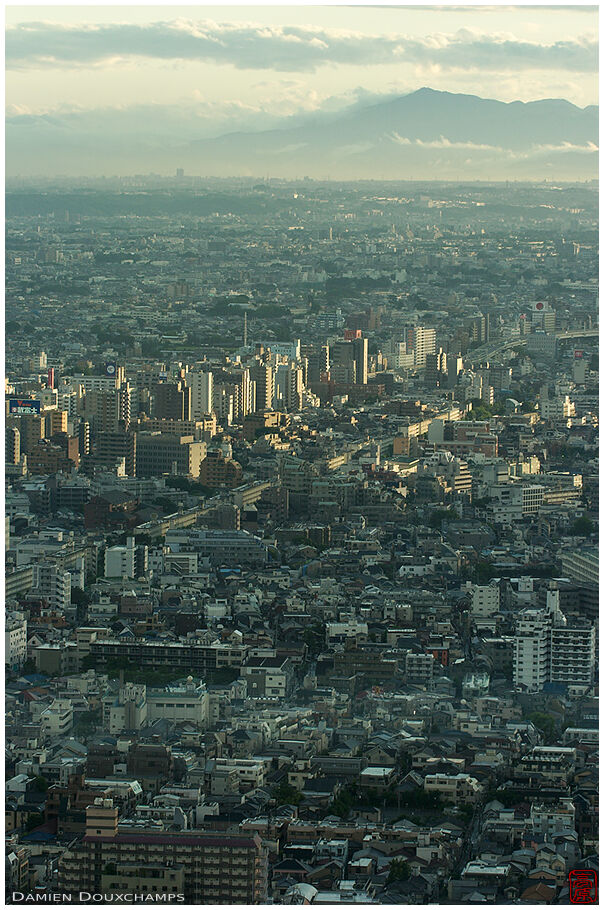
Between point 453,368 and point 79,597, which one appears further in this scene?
point 453,368

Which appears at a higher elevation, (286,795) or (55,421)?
(55,421)

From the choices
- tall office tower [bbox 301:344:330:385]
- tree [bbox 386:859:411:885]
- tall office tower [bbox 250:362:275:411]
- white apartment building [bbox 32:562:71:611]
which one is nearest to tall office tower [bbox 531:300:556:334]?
tall office tower [bbox 301:344:330:385]

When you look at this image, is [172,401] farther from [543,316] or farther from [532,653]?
[532,653]

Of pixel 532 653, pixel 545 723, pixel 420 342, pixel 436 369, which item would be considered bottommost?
pixel 545 723

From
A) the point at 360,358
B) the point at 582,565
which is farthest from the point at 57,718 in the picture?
the point at 360,358

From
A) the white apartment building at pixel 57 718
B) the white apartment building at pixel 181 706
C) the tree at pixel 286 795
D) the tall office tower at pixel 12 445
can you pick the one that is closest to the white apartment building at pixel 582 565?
the white apartment building at pixel 181 706

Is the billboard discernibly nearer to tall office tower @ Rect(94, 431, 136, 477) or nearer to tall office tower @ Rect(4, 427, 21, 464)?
tall office tower @ Rect(4, 427, 21, 464)
